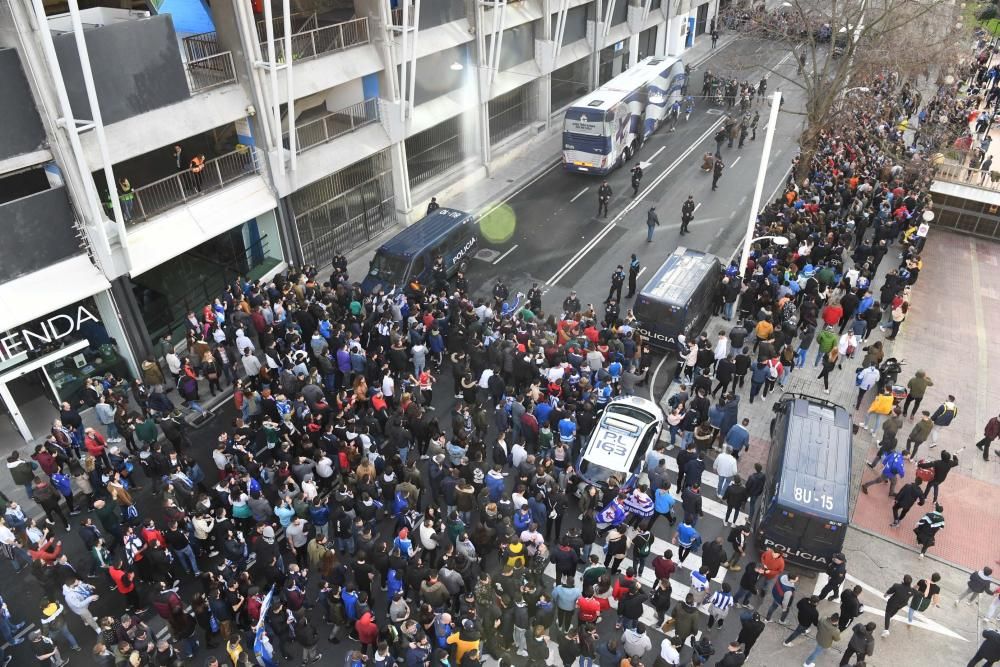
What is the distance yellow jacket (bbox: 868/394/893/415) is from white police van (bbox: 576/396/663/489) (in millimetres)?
5480

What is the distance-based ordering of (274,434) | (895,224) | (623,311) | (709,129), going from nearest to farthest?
(274,434) < (623,311) < (895,224) < (709,129)

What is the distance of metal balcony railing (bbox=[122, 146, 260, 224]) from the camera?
785 inches

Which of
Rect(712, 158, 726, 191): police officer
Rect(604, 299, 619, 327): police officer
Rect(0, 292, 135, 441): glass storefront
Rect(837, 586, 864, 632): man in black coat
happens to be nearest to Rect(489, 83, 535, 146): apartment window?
Rect(712, 158, 726, 191): police officer

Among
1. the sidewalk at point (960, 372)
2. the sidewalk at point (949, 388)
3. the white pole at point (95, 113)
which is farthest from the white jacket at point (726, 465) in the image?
the white pole at point (95, 113)

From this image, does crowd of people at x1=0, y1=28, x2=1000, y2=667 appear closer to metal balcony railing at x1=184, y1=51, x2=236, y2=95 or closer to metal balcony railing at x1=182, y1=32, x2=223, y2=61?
metal balcony railing at x1=184, y1=51, x2=236, y2=95

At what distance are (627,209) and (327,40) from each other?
541 inches

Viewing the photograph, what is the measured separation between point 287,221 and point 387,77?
21.5ft

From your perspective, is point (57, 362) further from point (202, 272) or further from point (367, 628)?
point (367, 628)

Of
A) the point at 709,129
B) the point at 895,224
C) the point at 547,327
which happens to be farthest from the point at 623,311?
the point at 709,129

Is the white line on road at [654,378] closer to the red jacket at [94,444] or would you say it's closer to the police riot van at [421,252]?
the police riot van at [421,252]

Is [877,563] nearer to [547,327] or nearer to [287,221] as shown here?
[547,327]

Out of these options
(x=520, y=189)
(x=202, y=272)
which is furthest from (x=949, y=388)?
(x=202, y=272)

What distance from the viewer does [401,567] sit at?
1277cm

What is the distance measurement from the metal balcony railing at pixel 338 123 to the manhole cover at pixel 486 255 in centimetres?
624
